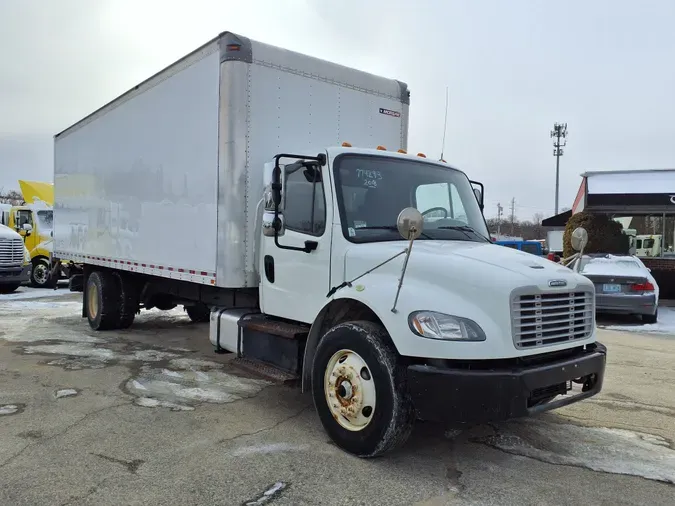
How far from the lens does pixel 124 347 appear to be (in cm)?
832

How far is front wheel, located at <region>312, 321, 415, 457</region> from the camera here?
394 cm

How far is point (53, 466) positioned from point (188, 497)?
115 centimetres

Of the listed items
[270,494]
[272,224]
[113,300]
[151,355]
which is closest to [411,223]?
[272,224]

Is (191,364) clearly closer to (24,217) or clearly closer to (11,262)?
(11,262)

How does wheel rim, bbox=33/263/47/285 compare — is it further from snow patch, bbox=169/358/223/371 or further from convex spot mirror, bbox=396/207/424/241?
convex spot mirror, bbox=396/207/424/241

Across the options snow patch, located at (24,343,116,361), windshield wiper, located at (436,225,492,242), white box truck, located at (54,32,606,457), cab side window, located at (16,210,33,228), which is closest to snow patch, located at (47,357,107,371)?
snow patch, located at (24,343,116,361)

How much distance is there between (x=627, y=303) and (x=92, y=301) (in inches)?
401

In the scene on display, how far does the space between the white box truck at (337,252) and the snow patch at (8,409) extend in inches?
79.5

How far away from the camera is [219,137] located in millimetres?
5883

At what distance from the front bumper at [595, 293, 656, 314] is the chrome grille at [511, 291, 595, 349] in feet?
25.7

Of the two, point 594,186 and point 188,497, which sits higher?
point 594,186

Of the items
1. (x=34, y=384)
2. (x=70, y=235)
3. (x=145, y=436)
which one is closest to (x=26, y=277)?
(x=70, y=235)

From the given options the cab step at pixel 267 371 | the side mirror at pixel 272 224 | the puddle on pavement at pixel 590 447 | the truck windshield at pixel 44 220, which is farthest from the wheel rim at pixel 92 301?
the truck windshield at pixel 44 220

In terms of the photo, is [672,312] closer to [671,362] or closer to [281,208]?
[671,362]
